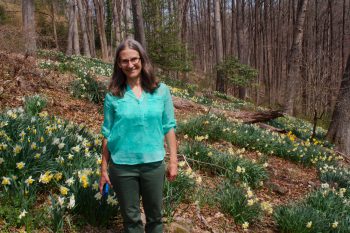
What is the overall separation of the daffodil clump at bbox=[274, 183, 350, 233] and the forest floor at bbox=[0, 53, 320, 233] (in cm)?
24

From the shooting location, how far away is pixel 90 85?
740 cm

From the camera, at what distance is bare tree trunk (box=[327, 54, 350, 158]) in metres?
9.13

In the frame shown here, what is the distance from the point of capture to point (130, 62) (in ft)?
8.07

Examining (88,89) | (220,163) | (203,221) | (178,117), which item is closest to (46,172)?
(203,221)

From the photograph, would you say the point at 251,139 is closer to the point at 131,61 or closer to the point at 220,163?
the point at 220,163

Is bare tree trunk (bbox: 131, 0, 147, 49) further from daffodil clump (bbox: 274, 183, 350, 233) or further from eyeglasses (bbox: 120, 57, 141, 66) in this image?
eyeglasses (bbox: 120, 57, 141, 66)

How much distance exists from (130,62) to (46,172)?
48.4 inches

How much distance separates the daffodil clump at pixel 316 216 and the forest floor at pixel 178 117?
245 millimetres

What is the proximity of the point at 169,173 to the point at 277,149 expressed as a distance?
4911 mm

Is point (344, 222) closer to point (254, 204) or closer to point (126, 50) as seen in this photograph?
point (254, 204)

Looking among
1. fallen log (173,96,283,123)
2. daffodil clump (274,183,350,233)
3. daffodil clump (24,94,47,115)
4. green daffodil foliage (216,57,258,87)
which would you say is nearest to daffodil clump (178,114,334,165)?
fallen log (173,96,283,123)

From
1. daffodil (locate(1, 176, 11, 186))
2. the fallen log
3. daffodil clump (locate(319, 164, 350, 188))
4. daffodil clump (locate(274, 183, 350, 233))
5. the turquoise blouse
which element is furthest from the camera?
the fallen log

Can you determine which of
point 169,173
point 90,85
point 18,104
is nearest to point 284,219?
point 169,173

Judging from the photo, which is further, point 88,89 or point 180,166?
point 88,89
